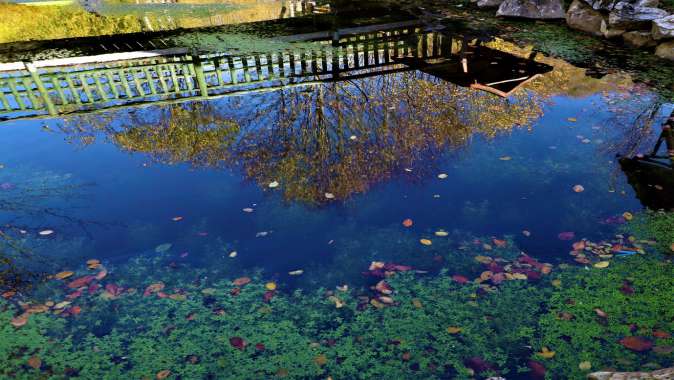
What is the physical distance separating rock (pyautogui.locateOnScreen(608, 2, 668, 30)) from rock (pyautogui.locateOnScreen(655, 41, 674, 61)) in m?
0.64

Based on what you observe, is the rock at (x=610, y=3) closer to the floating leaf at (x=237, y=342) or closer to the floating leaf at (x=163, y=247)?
the floating leaf at (x=163, y=247)

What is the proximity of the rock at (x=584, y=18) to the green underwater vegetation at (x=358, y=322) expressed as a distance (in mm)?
6649

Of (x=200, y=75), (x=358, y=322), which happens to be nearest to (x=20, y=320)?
(x=358, y=322)

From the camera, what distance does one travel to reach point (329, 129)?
5953 mm

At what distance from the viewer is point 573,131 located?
230 inches

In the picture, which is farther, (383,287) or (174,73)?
(174,73)

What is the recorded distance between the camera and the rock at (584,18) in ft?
28.6

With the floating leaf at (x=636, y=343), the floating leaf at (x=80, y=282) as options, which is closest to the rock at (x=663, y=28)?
the floating leaf at (x=636, y=343)

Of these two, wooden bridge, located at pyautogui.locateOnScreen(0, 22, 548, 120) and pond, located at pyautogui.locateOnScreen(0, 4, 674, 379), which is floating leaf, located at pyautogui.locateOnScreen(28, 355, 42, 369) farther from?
wooden bridge, located at pyautogui.locateOnScreen(0, 22, 548, 120)

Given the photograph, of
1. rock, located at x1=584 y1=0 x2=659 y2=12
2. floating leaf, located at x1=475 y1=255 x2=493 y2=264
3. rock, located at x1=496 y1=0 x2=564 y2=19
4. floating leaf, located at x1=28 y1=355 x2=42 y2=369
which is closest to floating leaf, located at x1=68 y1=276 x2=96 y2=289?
floating leaf, located at x1=28 y1=355 x2=42 y2=369

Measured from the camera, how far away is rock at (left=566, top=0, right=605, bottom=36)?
28.6 ft

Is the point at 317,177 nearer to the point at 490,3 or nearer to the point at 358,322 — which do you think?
the point at 358,322

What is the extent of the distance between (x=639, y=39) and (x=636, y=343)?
703cm

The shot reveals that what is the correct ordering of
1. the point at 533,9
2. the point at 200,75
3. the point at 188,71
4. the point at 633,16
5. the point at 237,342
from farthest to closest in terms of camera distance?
the point at 533,9 < the point at 633,16 < the point at 188,71 < the point at 200,75 < the point at 237,342
